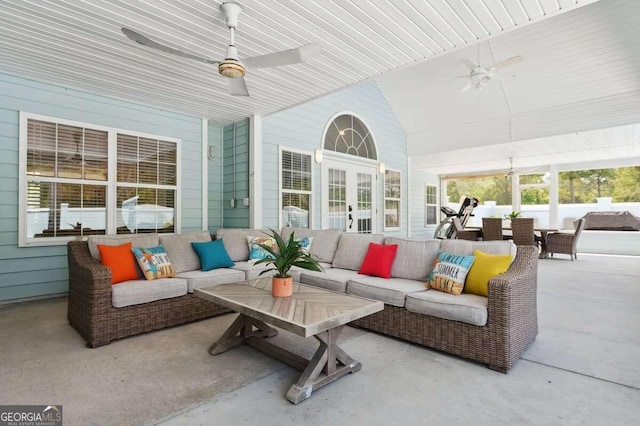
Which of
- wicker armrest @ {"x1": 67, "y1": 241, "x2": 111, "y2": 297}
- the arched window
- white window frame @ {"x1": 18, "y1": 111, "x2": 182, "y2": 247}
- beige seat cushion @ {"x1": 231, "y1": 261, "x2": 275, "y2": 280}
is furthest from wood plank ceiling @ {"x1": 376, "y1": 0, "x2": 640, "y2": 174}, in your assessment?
wicker armrest @ {"x1": 67, "y1": 241, "x2": 111, "y2": 297}

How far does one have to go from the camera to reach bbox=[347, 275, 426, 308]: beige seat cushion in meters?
2.97

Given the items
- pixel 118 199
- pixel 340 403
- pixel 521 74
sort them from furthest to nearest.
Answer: pixel 521 74 → pixel 118 199 → pixel 340 403

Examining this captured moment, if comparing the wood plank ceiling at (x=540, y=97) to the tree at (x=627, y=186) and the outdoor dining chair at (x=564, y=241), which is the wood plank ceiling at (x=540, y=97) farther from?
the tree at (x=627, y=186)

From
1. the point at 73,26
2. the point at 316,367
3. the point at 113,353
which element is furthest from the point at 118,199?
the point at 316,367

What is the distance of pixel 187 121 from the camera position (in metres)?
5.64

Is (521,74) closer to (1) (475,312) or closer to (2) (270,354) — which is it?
(1) (475,312)

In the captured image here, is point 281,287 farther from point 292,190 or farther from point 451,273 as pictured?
point 292,190

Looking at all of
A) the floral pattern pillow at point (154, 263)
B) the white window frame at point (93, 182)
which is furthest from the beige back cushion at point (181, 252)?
the white window frame at point (93, 182)

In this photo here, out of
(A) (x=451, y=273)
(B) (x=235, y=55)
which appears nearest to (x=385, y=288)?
(A) (x=451, y=273)

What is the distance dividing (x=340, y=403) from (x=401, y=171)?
299 inches

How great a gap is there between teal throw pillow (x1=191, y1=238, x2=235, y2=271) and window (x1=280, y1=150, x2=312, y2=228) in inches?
81.8

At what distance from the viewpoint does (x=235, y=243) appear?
4.61 m

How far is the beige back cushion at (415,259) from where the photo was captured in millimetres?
3408

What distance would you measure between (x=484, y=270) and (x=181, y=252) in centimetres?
321
